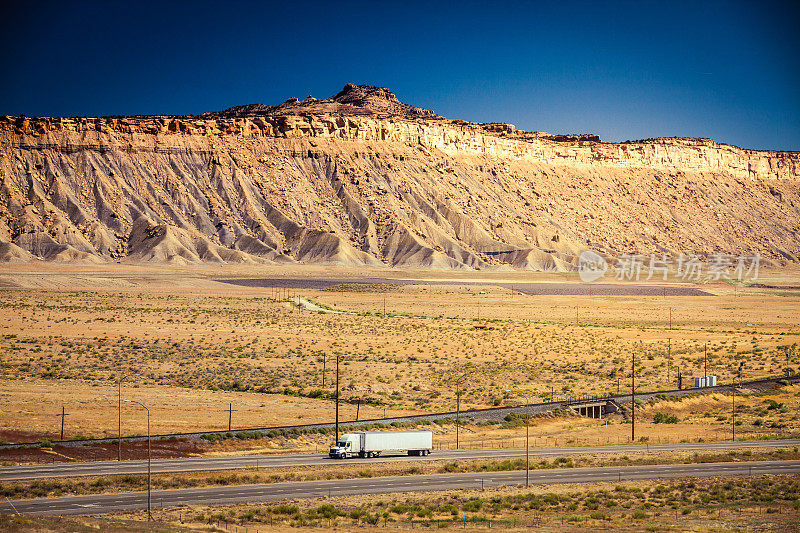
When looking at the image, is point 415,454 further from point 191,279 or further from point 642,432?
point 191,279

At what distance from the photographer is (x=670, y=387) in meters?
57.0

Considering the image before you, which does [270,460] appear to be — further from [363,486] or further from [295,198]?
[295,198]

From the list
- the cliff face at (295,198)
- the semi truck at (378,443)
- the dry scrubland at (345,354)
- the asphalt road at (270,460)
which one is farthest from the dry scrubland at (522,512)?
the cliff face at (295,198)

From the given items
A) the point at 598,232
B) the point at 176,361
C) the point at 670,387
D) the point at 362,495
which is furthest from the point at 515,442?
the point at 598,232

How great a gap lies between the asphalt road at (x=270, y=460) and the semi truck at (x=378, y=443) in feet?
1.38

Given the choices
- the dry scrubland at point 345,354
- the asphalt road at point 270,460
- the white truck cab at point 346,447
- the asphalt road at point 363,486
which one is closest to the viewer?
the asphalt road at point 363,486

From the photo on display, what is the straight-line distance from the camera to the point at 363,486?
3098cm

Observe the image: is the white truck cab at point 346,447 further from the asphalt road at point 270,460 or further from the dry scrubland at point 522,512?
the dry scrubland at point 522,512

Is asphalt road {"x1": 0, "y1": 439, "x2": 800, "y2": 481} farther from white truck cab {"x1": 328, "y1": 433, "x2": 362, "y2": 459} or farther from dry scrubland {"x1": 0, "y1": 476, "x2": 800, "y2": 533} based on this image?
dry scrubland {"x1": 0, "y1": 476, "x2": 800, "y2": 533}

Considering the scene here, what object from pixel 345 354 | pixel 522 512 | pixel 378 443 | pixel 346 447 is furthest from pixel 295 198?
pixel 522 512

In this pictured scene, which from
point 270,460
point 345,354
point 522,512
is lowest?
point 522,512

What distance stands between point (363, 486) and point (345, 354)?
34.7 metres

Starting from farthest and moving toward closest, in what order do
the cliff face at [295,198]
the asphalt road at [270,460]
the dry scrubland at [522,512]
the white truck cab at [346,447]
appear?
the cliff face at [295,198], the white truck cab at [346,447], the asphalt road at [270,460], the dry scrubland at [522,512]

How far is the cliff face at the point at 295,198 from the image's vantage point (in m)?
148
